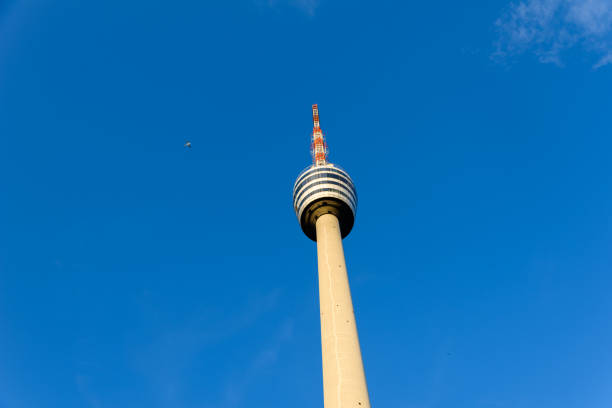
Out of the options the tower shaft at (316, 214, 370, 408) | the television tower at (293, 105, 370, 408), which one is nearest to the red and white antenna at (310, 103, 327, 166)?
the television tower at (293, 105, 370, 408)

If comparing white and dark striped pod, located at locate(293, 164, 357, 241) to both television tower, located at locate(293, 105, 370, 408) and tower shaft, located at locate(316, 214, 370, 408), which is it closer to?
television tower, located at locate(293, 105, 370, 408)

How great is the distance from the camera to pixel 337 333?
66.1 m

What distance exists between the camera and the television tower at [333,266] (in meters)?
61.5

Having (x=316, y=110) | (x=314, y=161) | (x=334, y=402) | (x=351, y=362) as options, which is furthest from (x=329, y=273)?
(x=316, y=110)

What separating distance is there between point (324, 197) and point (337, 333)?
84.8 feet

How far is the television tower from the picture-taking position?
61.5 meters

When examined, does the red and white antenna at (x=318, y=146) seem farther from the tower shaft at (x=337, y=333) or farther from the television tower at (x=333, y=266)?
the tower shaft at (x=337, y=333)

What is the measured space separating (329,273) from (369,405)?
19030 mm

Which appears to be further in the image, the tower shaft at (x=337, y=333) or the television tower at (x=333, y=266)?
the television tower at (x=333, y=266)

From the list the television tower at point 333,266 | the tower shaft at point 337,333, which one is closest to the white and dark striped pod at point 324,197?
the television tower at point 333,266

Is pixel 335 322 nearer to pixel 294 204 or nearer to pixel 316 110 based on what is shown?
pixel 294 204

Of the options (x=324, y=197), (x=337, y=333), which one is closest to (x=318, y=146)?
(x=324, y=197)

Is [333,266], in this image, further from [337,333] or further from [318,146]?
[318,146]

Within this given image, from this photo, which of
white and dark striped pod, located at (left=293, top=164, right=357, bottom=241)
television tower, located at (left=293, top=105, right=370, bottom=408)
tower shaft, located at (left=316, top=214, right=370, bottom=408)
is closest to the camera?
tower shaft, located at (left=316, top=214, right=370, bottom=408)
